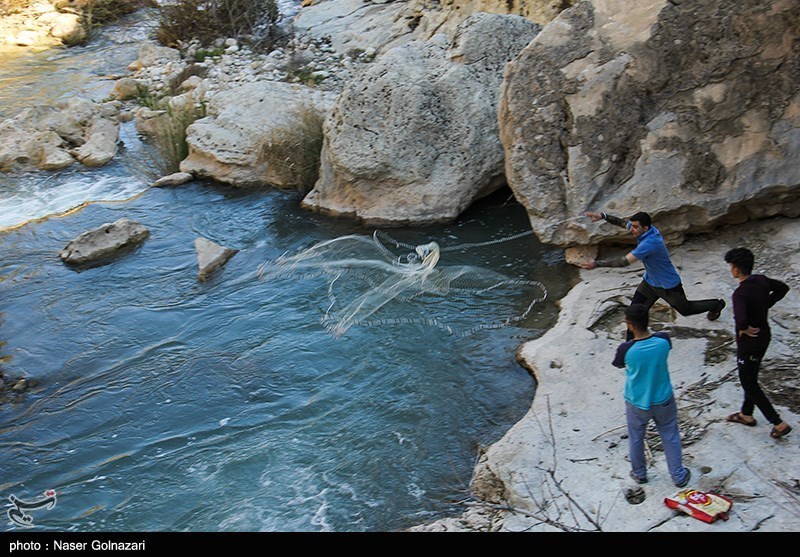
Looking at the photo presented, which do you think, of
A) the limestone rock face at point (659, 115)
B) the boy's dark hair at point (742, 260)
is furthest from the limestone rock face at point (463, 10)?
the boy's dark hair at point (742, 260)

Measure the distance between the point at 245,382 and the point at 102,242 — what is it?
4.41m

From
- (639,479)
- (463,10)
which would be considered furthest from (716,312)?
(463,10)

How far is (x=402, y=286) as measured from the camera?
890 centimetres

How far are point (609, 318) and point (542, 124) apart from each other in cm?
240

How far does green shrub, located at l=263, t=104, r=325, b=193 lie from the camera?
38.5 ft

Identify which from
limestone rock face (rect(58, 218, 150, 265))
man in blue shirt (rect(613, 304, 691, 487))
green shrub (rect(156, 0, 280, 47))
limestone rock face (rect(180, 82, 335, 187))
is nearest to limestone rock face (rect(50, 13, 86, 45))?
green shrub (rect(156, 0, 280, 47))

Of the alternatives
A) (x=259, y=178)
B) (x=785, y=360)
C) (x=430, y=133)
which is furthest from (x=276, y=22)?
(x=785, y=360)

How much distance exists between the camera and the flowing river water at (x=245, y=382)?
5.95 m

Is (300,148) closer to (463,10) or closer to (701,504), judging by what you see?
(463,10)

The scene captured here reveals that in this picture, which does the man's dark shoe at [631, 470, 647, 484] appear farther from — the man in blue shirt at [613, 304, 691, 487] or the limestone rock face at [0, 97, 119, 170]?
the limestone rock face at [0, 97, 119, 170]

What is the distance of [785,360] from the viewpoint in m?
6.00
